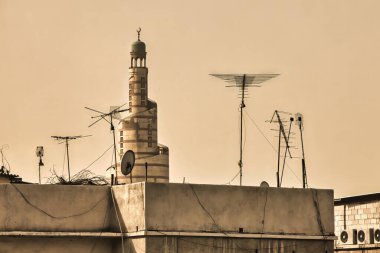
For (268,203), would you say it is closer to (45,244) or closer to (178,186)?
(178,186)

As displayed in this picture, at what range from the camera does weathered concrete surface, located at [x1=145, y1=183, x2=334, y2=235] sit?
113 ft

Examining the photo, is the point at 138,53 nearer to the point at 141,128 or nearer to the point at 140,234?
the point at 141,128

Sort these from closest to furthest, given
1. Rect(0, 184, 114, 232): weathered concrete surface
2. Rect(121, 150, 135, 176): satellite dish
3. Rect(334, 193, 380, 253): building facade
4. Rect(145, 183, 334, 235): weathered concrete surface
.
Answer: Rect(0, 184, 114, 232): weathered concrete surface
Rect(145, 183, 334, 235): weathered concrete surface
Rect(121, 150, 135, 176): satellite dish
Rect(334, 193, 380, 253): building facade

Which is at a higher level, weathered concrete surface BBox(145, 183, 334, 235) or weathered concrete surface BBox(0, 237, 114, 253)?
weathered concrete surface BBox(145, 183, 334, 235)

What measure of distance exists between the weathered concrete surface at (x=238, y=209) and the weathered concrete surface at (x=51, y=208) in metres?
1.65

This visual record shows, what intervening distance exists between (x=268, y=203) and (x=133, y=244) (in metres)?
3.77

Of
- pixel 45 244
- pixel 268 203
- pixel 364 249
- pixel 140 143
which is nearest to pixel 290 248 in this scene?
pixel 268 203

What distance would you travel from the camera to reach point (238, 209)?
35375mm

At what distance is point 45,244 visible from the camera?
34.3 metres

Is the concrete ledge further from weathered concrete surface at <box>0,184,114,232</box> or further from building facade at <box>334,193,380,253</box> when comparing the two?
building facade at <box>334,193,380,253</box>

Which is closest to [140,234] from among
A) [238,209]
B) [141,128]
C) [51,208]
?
[51,208]

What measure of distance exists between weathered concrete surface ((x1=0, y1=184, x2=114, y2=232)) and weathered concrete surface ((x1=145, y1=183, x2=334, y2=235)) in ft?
5.40

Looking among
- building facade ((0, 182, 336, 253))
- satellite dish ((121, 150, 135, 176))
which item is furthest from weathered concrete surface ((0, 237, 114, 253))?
satellite dish ((121, 150, 135, 176))

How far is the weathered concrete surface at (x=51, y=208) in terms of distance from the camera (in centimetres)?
3416
